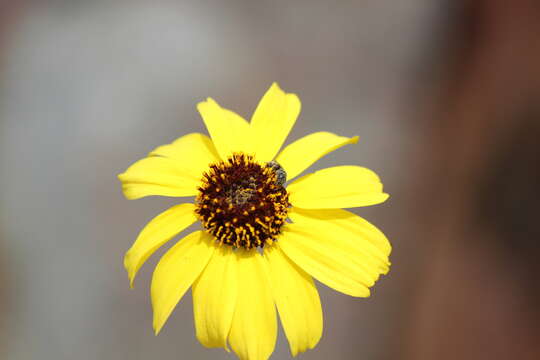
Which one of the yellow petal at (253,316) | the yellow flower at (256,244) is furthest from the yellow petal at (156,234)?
the yellow petal at (253,316)

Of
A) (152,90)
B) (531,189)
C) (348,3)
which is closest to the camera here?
(531,189)

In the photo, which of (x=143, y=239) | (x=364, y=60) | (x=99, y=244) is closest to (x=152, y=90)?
(x=99, y=244)

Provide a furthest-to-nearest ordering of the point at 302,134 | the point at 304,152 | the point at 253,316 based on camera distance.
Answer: the point at 302,134
the point at 304,152
the point at 253,316

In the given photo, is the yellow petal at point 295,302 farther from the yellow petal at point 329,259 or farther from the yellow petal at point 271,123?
the yellow petal at point 271,123

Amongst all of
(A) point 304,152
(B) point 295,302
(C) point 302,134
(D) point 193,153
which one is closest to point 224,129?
(D) point 193,153

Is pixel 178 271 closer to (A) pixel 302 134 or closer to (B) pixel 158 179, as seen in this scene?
(B) pixel 158 179

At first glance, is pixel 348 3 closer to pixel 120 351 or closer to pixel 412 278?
pixel 412 278
